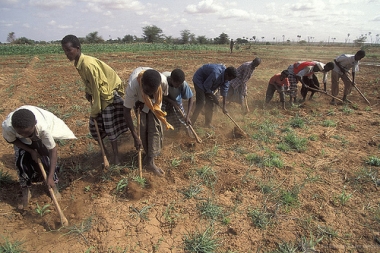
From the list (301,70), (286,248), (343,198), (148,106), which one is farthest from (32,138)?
(301,70)

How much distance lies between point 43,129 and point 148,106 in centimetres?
109

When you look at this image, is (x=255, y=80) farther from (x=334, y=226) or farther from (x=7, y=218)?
(x=7, y=218)

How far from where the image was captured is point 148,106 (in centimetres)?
296

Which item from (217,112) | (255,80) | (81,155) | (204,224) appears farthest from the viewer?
(255,80)

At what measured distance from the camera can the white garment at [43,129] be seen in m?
2.32

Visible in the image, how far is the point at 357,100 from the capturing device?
680cm

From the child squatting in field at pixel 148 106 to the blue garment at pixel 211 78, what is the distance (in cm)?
134

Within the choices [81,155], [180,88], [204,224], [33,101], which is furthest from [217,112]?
[33,101]

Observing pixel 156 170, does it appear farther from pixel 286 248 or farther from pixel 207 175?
pixel 286 248

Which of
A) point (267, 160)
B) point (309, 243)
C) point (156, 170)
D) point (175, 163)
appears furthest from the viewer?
point (267, 160)

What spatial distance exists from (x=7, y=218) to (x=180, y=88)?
2.55 metres

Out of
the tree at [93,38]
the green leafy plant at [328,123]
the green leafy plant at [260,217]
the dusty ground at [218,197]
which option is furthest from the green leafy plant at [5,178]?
the tree at [93,38]

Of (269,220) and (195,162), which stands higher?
(195,162)

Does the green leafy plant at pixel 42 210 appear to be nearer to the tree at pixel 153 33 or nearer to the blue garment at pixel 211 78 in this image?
the blue garment at pixel 211 78
